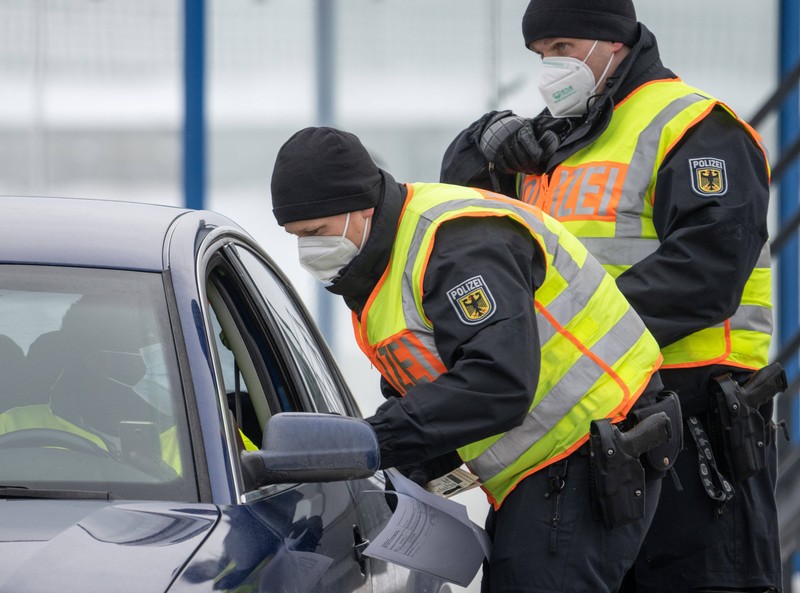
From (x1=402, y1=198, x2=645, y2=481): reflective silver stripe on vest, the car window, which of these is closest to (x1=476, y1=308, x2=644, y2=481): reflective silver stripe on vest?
(x1=402, y1=198, x2=645, y2=481): reflective silver stripe on vest

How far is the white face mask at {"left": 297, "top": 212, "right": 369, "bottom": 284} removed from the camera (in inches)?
122

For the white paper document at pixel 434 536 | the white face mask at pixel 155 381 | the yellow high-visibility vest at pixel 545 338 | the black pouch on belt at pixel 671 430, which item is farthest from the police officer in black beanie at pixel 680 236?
the white face mask at pixel 155 381

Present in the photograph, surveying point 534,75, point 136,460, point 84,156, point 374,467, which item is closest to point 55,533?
point 136,460

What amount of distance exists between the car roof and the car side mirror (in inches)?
17.1

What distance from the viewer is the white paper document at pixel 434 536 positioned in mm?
3076

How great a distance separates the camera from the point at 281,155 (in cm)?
307

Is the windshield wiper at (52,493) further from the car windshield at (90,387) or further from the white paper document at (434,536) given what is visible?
the white paper document at (434,536)

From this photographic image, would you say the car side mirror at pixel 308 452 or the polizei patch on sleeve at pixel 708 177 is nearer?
the car side mirror at pixel 308 452

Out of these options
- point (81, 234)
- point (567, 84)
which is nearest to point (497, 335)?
point (81, 234)

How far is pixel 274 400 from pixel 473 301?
0.68m

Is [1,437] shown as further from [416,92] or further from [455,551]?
[416,92]

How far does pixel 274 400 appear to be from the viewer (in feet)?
11.2

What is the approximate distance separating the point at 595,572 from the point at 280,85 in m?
4.74

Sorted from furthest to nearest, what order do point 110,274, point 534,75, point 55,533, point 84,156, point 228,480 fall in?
point 534,75 → point 84,156 → point 110,274 → point 228,480 → point 55,533
